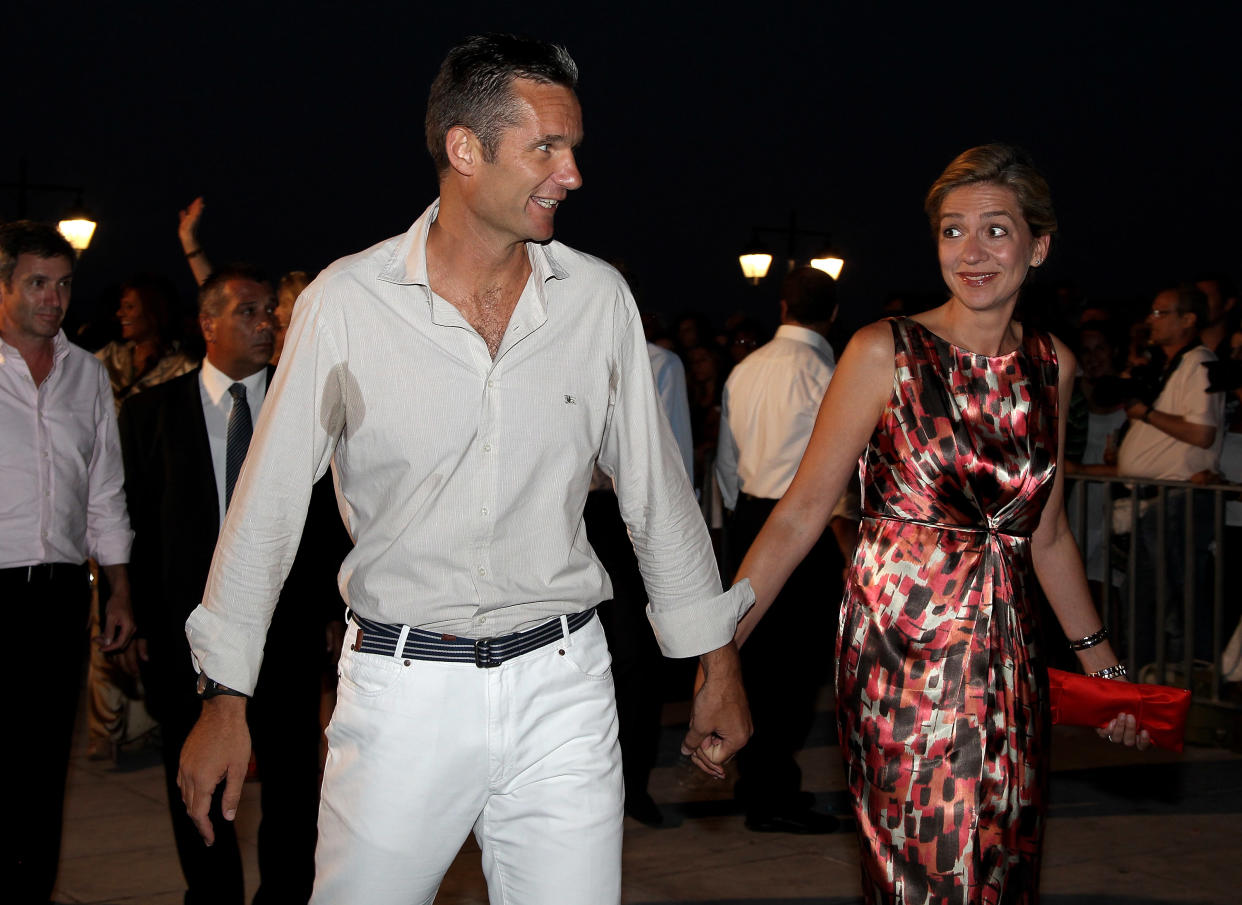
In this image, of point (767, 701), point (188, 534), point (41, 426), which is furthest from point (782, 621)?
point (41, 426)

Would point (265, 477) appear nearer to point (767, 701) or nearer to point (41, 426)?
point (41, 426)

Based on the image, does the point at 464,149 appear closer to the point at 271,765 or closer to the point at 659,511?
the point at 659,511

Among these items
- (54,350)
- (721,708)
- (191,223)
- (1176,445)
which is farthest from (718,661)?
(1176,445)

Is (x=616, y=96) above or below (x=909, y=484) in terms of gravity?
above


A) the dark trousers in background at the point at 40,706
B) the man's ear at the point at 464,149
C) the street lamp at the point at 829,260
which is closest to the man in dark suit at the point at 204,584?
the dark trousers in background at the point at 40,706

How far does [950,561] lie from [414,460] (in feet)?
4.86

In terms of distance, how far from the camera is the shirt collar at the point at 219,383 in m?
5.04

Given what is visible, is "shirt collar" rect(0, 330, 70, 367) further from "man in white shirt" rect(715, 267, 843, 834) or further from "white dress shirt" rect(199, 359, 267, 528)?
"man in white shirt" rect(715, 267, 843, 834)

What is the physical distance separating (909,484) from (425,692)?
1.46 meters

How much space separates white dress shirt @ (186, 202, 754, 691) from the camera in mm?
2908

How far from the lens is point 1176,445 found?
842 cm

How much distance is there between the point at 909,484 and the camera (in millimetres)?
3740

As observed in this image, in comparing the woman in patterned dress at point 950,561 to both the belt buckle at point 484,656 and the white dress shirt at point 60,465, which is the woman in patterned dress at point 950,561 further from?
the white dress shirt at point 60,465

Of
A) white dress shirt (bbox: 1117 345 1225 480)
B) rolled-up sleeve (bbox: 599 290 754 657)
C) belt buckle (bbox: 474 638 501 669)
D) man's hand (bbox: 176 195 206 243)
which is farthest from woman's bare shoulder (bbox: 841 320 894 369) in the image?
white dress shirt (bbox: 1117 345 1225 480)
